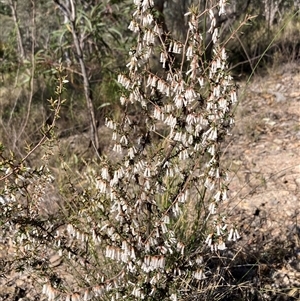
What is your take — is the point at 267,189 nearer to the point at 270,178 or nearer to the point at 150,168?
the point at 270,178

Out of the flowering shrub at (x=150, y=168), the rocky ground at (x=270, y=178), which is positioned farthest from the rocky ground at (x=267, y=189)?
the flowering shrub at (x=150, y=168)

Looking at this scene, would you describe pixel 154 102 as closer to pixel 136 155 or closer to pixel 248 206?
pixel 136 155

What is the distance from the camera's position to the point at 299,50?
4711 millimetres

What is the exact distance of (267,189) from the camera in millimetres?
2707

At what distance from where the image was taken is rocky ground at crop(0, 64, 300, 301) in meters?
2.14

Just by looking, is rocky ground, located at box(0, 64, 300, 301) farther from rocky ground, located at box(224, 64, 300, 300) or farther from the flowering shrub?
the flowering shrub

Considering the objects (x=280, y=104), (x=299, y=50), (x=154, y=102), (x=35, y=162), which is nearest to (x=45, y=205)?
(x=35, y=162)

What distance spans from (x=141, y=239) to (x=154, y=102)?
1.57 feet

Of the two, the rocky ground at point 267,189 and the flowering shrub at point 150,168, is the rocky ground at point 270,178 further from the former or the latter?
the flowering shrub at point 150,168

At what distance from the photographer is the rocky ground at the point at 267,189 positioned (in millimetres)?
2143

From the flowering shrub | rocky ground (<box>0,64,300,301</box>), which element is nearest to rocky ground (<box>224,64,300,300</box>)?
rocky ground (<box>0,64,300,301</box>)

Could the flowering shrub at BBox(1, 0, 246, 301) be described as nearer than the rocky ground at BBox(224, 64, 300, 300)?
Yes

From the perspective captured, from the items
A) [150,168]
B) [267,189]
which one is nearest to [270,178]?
[267,189]

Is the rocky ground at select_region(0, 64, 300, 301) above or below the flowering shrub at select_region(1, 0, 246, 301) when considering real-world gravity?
below
